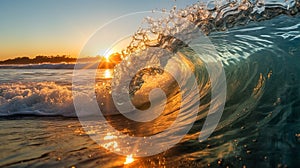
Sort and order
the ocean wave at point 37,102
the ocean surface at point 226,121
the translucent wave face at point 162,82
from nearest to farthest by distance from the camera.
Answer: the ocean surface at point 226,121, the translucent wave face at point 162,82, the ocean wave at point 37,102

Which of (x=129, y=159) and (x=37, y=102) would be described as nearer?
(x=129, y=159)

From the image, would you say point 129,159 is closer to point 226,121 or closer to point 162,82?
point 226,121

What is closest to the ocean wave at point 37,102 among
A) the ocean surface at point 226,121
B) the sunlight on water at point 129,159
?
the ocean surface at point 226,121

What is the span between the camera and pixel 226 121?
2932mm

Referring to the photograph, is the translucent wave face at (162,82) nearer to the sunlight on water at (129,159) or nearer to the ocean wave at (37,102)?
the ocean wave at (37,102)

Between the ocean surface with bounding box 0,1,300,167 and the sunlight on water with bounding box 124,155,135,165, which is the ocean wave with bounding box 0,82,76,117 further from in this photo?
the sunlight on water with bounding box 124,155,135,165

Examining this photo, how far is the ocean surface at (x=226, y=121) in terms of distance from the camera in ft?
7.25

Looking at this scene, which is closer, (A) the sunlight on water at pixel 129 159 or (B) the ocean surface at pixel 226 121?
(B) the ocean surface at pixel 226 121

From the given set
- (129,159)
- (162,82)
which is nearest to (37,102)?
(162,82)

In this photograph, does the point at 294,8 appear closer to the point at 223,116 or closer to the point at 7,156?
the point at 223,116

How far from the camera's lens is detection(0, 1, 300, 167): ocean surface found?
2211 mm

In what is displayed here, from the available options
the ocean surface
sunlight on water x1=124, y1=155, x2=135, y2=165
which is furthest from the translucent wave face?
sunlight on water x1=124, y1=155, x2=135, y2=165

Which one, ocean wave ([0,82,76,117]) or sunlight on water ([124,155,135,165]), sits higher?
sunlight on water ([124,155,135,165])

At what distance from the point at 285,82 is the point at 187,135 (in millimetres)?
1176
